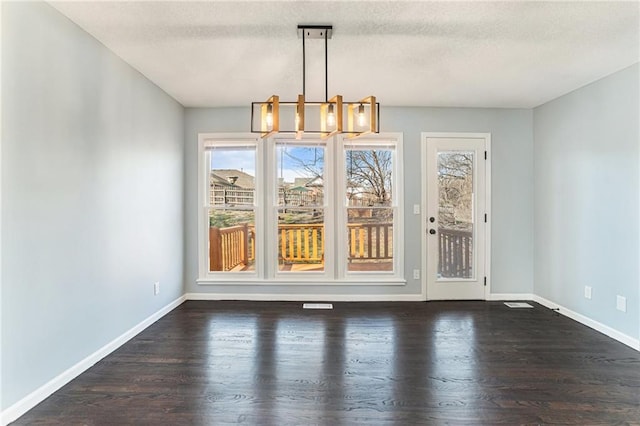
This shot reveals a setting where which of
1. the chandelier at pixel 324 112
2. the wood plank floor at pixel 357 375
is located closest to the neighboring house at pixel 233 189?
the wood plank floor at pixel 357 375

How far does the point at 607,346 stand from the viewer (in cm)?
310

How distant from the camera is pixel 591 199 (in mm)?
3598

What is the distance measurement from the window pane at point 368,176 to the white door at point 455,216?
19.7 inches

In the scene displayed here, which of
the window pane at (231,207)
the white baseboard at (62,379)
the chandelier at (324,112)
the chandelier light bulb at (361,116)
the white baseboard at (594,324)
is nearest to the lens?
the white baseboard at (62,379)

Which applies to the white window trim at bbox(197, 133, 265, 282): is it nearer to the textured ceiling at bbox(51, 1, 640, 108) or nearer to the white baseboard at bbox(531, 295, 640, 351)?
the textured ceiling at bbox(51, 1, 640, 108)

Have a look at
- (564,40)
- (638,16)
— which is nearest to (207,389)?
(564,40)

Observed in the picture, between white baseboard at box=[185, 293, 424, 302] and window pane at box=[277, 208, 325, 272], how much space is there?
1.16 ft

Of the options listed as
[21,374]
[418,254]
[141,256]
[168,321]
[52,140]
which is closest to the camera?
[21,374]

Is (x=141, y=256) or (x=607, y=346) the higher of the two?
(x=141, y=256)

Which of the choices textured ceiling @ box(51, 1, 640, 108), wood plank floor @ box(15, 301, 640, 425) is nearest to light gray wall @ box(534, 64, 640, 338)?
textured ceiling @ box(51, 1, 640, 108)

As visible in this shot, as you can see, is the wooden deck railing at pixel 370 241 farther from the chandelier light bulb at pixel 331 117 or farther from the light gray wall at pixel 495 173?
the chandelier light bulb at pixel 331 117

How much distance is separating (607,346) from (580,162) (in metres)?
1.84

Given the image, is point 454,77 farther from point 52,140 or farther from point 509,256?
point 52,140

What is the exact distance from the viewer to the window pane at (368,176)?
4617 millimetres
